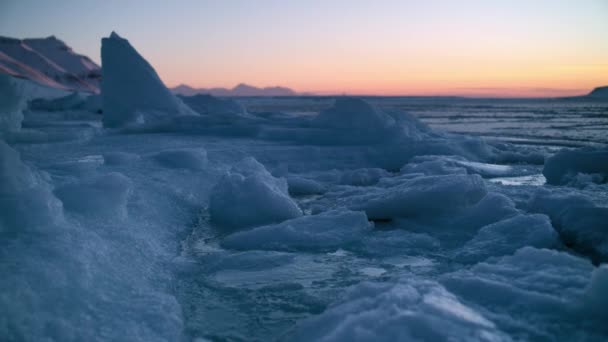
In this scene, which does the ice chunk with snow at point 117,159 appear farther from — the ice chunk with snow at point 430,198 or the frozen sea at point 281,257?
the ice chunk with snow at point 430,198

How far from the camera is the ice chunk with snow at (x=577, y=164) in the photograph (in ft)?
18.9

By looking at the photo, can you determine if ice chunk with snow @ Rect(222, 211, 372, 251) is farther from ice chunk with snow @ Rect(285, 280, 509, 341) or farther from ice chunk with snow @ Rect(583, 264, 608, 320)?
ice chunk with snow @ Rect(583, 264, 608, 320)

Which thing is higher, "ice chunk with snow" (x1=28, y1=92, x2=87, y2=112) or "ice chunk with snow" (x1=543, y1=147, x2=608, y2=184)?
"ice chunk with snow" (x1=28, y1=92, x2=87, y2=112)

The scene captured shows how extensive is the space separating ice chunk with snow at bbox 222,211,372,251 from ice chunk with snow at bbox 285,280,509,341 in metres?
1.33

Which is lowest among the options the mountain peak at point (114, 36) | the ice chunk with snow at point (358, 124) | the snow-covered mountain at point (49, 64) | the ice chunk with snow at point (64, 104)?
the ice chunk with snow at point (358, 124)

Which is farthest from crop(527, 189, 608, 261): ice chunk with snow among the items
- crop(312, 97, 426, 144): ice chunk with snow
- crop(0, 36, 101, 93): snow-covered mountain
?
crop(0, 36, 101, 93): snow-covered mountain

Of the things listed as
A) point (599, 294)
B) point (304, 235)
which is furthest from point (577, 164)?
point (599, 294)

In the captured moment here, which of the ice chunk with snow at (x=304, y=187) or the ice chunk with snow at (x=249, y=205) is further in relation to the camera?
the ice chunk with snow at (x=304, y=187)

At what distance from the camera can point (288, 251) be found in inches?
131

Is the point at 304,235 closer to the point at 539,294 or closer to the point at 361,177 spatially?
the point at 539,294

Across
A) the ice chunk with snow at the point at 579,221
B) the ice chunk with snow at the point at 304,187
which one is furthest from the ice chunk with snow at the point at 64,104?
the ice chunk with snow at the point at 579,221

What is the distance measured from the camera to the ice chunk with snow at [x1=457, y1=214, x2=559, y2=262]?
119 inches

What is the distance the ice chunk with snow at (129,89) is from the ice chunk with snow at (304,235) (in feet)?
24.7

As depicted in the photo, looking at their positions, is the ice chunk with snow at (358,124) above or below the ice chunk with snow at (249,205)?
above
